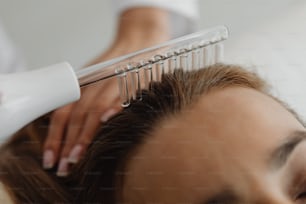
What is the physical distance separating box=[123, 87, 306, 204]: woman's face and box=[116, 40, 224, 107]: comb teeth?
0.04 metres

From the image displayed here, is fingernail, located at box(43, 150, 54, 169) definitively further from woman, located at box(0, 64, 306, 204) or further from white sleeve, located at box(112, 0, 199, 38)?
white sleeve, located at box(112, 0, 199, 38)

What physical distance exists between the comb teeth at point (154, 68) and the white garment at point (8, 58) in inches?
12.3

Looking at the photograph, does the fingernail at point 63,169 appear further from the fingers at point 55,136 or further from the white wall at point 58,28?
the white wall at point 58,28

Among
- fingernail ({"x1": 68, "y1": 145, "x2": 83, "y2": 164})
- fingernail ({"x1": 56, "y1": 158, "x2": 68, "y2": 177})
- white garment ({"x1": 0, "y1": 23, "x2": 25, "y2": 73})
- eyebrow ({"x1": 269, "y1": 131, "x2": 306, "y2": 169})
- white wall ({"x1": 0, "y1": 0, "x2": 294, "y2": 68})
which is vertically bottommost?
white wall ({"x1": 0, "y1": 0, "x2": 294, "y2": 68})

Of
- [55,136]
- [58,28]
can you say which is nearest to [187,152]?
[55,136]

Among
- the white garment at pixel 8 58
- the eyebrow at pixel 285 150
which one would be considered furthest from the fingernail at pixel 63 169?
the white garment at pixel 8 58

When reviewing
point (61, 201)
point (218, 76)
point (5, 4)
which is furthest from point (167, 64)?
point (5, 4)

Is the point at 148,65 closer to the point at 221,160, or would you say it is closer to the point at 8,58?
the point at 221,160

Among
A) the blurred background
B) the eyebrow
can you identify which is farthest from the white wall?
the eyebrow

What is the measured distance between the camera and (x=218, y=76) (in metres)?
0.51

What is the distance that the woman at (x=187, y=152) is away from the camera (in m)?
0.46

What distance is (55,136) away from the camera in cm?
53

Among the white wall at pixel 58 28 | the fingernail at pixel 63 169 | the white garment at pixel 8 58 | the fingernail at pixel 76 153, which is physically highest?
the fingernail at pixel 76 153

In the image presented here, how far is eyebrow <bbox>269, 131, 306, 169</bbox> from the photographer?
1.53 ft
